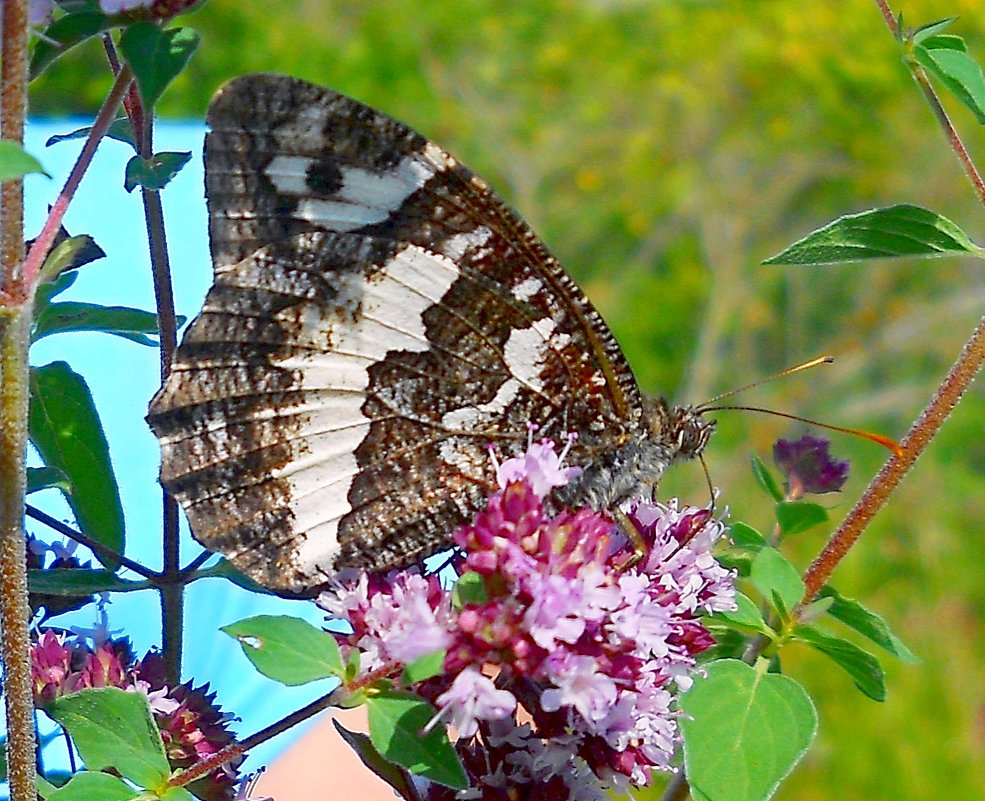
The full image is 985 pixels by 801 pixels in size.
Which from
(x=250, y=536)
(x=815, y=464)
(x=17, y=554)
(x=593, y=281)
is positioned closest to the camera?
(x=17, y=554)

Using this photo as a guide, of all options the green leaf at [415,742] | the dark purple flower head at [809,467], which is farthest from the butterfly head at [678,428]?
the green leaf at [415,742]

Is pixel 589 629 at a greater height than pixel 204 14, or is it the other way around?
pixel 204 14

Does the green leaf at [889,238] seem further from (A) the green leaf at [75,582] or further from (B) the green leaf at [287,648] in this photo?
(A) the green leaf at [75,582]

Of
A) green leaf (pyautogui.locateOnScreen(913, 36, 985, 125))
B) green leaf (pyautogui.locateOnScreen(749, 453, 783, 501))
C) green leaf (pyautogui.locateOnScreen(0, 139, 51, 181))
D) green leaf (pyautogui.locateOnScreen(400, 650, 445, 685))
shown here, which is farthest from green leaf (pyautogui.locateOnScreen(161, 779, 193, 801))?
green leaf (pyautogui.locateOnScreen(913, 36, 985, 125))

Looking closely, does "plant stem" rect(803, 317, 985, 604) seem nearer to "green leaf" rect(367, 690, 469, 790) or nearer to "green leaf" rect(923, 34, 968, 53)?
"green leaf" rect(923, 34, 968, 53)

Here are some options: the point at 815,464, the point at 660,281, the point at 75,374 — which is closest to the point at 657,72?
the point at 660,281

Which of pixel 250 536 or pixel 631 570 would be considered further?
pixel 250 536

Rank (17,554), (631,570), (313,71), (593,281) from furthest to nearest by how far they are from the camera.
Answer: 1. (593,281)
2. (313,71)
3. (631,570)
4. (17,554)

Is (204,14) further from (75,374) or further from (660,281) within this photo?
(75,374)
